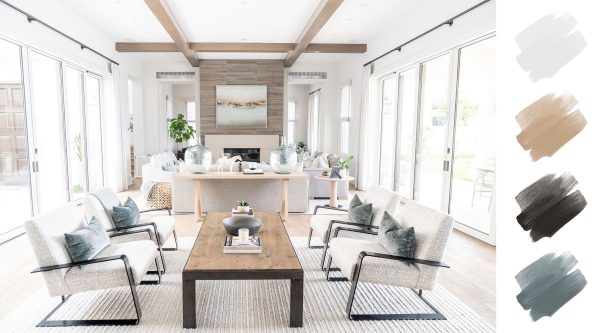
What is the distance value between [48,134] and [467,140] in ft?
19.2

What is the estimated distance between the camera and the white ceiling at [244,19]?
500 centimetres

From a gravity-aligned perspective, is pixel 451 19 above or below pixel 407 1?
below

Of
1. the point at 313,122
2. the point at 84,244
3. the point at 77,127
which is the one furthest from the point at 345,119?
the point at 84,244

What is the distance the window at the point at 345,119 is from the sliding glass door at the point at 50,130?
18.6 feet

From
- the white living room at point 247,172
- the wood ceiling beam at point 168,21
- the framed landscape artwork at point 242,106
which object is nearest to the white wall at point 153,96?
the white living room at point 247,172

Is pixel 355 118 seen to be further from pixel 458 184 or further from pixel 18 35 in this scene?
pixel 18 35

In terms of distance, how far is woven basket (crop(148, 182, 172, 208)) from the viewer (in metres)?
5.41

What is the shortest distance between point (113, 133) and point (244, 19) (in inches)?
143

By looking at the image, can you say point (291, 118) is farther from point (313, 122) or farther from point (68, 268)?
point (68, 268)

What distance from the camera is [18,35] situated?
3.98 m

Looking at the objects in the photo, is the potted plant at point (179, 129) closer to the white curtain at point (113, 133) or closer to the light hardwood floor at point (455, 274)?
the white curtain at point (113, 133)

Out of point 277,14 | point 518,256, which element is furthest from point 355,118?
point 518,256

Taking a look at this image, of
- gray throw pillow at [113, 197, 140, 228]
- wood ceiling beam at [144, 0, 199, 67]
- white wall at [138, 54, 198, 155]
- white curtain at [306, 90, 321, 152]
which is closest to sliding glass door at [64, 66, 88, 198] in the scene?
wood ceiling beam at [144, 0, 199, 67]

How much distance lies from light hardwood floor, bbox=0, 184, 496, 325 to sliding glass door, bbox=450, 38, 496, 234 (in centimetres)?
56
